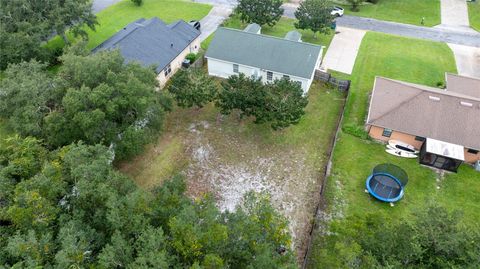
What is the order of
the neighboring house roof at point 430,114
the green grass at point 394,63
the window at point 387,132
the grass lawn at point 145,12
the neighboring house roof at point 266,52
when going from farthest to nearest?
the grass lawn at point 145,12 → the green grass at point 394,63 → the neighboring house roof at point 266,52 → the window at point 387,132 → the neighboring house roof at point 430,114

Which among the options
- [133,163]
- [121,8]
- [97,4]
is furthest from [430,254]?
[97,4]

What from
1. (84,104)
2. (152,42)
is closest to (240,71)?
(152,42)

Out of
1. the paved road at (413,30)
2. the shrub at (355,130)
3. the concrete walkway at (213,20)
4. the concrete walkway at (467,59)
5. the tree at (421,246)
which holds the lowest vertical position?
the shrub at (355,130)

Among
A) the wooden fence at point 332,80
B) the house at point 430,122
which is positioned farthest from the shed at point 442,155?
the wooden fence at point 332,80

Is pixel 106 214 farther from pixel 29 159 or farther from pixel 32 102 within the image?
pixel 32 102

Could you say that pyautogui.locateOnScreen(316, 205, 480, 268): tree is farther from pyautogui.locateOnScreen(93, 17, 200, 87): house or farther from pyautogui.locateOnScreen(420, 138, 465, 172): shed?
pyautogui.locateOnScreen(93, 17, 200, 87): house

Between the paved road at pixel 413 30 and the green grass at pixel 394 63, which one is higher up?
the paved road at pixel 413 30

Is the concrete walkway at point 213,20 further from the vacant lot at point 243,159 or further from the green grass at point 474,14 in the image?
the green grass at point 474,14

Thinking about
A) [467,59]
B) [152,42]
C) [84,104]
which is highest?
[84,104]

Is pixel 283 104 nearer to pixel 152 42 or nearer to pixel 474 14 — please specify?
pixel 152 42
